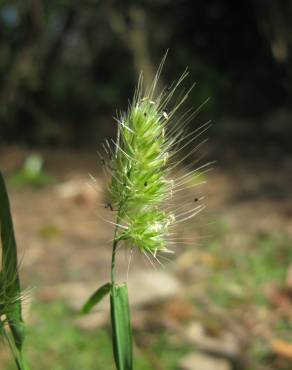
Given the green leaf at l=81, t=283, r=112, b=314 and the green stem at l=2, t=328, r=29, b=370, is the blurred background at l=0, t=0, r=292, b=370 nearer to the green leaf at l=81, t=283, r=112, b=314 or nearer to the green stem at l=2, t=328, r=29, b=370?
the green leaf at l=81, t=283, r=112, b=314

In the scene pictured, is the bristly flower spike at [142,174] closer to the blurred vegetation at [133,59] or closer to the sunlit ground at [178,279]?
the sunlit ground at [178,279]

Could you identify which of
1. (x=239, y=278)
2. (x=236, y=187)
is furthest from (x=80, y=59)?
(x=239, y=278)

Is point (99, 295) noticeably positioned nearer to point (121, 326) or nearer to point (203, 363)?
point (121, 326)

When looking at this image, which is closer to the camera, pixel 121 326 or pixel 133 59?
pixel 121 326

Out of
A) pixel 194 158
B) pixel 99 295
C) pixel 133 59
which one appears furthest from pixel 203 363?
pixel 133 59

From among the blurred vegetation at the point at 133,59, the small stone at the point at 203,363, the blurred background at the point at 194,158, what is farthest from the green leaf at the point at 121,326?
the blurred vegetation at the point at 133,59

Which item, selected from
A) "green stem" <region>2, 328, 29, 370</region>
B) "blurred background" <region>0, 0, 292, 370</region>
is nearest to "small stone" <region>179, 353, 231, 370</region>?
"blurred background" <region>0, 0, 292, 370</region>
